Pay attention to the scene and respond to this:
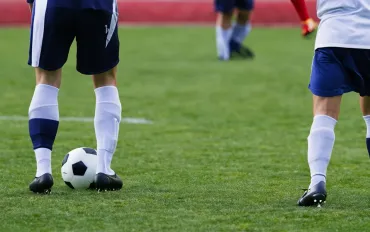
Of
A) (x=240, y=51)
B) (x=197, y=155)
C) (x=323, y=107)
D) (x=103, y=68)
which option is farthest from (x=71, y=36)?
(x=240, y=51)

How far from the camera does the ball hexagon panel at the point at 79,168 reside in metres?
5.83

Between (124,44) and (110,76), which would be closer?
(110,76)

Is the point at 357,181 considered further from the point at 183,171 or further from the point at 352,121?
the point at 352,121

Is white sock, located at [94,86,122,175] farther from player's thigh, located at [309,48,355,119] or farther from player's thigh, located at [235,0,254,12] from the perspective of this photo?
player's thigh, located at [235,0,254,12]

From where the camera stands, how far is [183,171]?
6543 millimetres

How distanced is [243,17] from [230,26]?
0.84 ft

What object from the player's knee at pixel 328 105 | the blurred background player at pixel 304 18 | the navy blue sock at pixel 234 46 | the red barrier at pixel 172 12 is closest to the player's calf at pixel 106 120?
the blurred background player at pixel 304 18

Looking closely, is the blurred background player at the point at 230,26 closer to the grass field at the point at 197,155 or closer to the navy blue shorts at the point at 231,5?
the navy blue shorts at the point at 231,5

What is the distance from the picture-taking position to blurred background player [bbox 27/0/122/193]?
18.3ft

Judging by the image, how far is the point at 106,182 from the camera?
5.73 meters

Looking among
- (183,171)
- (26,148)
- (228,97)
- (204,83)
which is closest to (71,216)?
(183,171)

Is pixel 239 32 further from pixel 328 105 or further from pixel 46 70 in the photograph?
pixel 328 105

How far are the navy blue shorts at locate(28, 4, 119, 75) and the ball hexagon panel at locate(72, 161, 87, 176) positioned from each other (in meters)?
0.57

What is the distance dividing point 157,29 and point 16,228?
1719 cm
